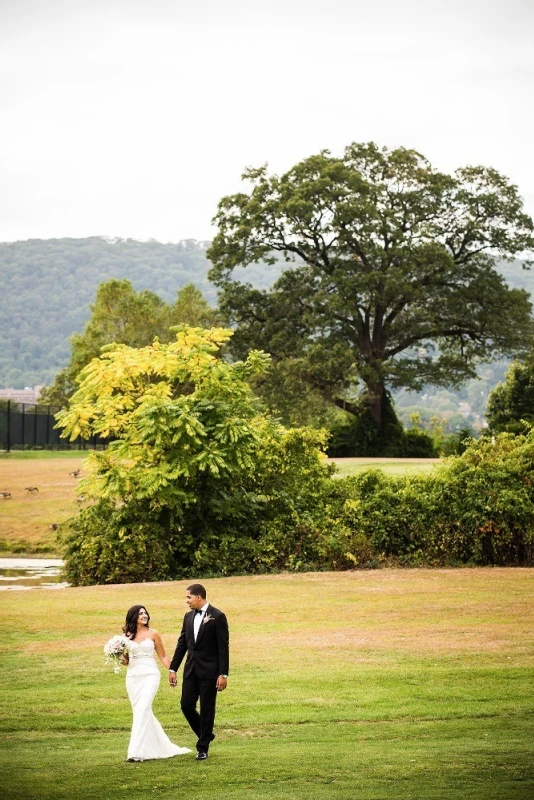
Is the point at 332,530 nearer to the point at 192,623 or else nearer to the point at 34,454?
the point at 192,623

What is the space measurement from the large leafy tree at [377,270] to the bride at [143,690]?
142 feet

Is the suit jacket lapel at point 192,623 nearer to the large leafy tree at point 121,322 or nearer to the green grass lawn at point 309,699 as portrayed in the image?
the green grass lawn at point 309,699

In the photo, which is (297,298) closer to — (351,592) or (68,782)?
(351,592)

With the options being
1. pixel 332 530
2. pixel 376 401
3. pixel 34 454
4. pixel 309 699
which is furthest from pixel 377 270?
pixel 309 699

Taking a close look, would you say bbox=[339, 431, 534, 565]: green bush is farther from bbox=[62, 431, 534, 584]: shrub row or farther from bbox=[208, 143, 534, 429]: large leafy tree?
bbox=[208, 143, 534, 429]: large leafy tree

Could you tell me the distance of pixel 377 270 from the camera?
5631cm

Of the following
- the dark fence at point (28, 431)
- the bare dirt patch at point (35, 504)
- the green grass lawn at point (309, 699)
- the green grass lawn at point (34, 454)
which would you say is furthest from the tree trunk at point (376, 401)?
the green grass lawn at point (309, 699)

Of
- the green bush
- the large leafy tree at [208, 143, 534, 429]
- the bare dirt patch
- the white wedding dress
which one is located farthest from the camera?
the large leafy tree at [208, 143, 534, 429]

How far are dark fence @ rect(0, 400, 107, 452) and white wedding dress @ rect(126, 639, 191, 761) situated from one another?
2174 inches

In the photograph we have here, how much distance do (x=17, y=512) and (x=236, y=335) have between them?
22197mm

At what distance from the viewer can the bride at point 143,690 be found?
9.71 m

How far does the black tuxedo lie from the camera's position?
9.73 metres

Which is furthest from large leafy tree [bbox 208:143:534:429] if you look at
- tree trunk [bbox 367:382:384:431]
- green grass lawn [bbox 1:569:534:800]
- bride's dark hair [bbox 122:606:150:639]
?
bride's dark hair [bbox 122:606:150:639]

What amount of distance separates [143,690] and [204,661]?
63 centimetres
